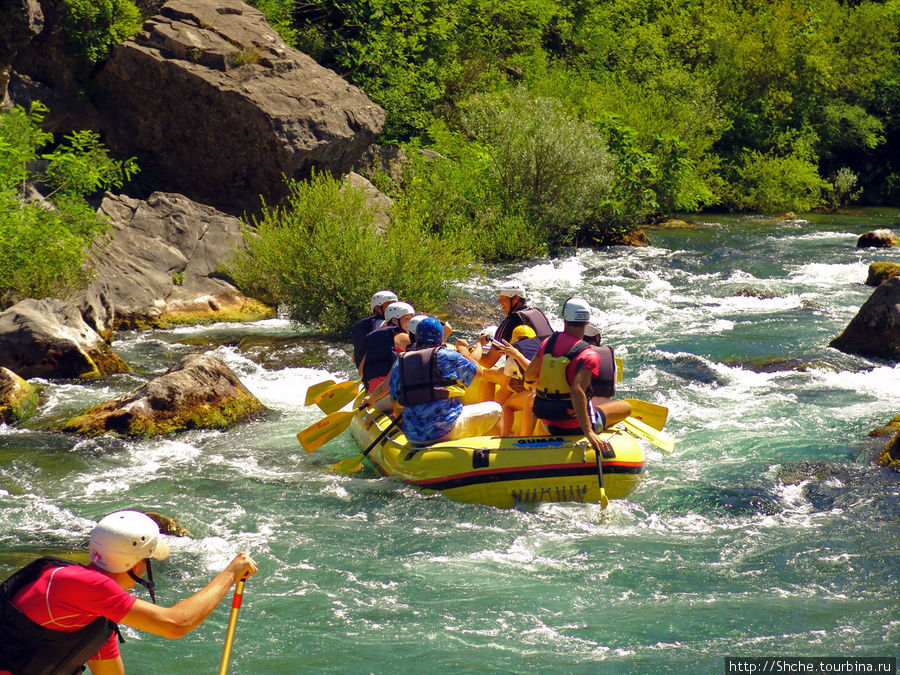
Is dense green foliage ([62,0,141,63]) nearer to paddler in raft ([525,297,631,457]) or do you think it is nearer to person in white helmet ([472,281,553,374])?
person in white helmet ([472,281,553,374])

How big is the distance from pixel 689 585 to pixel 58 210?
9.90m

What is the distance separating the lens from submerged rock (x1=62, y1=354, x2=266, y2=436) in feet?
27.3

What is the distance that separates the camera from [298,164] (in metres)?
16.3

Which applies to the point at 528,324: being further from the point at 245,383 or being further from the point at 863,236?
the point at 863,236

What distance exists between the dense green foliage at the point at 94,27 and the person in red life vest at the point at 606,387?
1299 centimetres

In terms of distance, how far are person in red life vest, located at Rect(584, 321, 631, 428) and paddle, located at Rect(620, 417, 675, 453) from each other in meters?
0.26

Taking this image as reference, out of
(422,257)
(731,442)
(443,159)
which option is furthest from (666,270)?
(731,442)

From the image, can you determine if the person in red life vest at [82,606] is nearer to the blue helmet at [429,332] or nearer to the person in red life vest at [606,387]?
the blue helmet at [429,332]

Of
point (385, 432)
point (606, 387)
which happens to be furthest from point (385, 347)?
point (606, 387)

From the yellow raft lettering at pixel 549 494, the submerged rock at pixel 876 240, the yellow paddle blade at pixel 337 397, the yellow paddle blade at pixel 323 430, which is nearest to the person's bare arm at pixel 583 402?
the yellow raft lettering at pixel 549 494

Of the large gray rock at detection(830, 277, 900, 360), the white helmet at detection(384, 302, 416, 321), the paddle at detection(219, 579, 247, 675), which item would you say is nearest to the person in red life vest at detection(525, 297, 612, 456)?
the white helmet at detection(384, 302, 416, 321)

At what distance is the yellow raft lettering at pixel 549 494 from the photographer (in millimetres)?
6629

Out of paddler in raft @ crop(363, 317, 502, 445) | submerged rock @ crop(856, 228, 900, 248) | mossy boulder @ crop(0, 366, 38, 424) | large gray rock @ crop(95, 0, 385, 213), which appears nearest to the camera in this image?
paddler in raft @ crop(363, 317, 502, 445)

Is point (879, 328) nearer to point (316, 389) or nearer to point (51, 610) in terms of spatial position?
point (316, 389)
